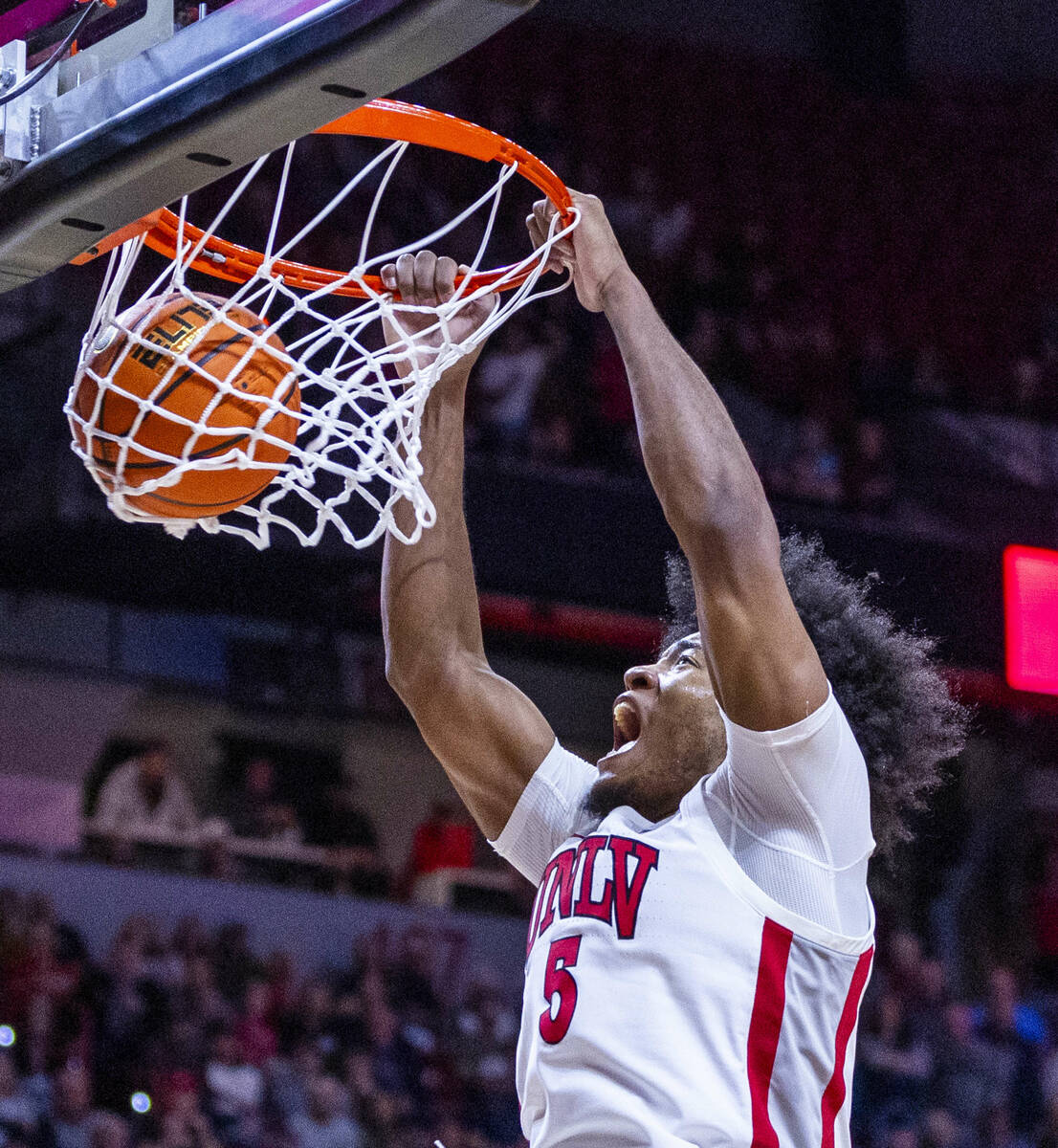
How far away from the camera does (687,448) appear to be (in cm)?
234

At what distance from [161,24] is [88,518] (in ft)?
16.7

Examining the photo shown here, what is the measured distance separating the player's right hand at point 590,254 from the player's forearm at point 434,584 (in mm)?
424

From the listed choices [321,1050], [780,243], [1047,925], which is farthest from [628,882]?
[780,243]

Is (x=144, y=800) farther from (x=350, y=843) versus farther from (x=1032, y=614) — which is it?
(x=1032, y=614)

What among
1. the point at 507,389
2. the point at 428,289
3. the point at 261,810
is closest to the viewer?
the point at 428,289

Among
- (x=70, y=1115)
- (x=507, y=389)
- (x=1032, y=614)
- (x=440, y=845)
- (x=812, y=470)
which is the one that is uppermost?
(x=507, y=389)

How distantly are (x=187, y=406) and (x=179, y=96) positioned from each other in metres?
0.46

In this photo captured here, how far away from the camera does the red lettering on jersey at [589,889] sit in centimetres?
239

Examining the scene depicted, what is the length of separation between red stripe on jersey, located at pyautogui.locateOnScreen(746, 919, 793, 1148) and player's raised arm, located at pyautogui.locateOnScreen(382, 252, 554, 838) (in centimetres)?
61

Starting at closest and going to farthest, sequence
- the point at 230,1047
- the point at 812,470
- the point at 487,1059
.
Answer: the point at 230,1047
the point at 487,1059
the point at 812,470

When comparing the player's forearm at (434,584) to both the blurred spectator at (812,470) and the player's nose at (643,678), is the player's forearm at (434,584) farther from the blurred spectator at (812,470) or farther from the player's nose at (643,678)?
the blurred spectator at (812,470)

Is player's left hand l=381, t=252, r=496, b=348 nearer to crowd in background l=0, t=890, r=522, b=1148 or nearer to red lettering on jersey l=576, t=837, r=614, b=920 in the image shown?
red lettering on jersey l=576, t=837, r=614, b=920

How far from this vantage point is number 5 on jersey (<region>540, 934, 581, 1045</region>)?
233 centimetres

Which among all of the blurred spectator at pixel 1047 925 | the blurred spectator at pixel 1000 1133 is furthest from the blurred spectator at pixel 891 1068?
the blurred spectator at pixel 1047 925
